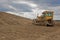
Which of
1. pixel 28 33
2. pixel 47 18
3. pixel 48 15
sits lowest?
pixel 28 33

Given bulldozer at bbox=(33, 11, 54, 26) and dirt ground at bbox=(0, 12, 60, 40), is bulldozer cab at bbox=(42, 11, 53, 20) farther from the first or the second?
dirt ground at bbox=(0, 12, 60, 40)

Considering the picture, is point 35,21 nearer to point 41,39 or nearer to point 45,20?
point 45,20

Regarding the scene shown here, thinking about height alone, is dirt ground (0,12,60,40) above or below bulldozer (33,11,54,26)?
below

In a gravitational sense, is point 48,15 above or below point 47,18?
above

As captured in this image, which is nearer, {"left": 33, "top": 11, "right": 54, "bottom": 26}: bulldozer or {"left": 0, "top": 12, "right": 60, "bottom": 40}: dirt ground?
{"left": 0, "top": 12, "right": 60, "bottom": 40}: dirt ground

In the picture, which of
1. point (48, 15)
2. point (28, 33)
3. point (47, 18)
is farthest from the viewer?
point (47, 18)

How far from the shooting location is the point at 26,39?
1792cm

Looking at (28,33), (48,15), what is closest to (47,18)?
(48,15)

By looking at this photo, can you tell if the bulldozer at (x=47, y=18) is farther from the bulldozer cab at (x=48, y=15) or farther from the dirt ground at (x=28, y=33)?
the dirt ground at (x=28, y=33)

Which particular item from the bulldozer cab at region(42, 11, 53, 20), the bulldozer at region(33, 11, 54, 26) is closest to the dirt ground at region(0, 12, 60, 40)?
the bulldozer at region(33, 11, 54, 26)

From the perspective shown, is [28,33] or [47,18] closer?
[28,33]

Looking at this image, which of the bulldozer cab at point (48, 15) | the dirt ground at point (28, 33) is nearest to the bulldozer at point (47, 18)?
the bulldozer cab at point (48, 15)

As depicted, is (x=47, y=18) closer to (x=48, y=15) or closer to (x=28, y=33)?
(x=48, y=15)

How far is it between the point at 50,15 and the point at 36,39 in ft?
52.7
